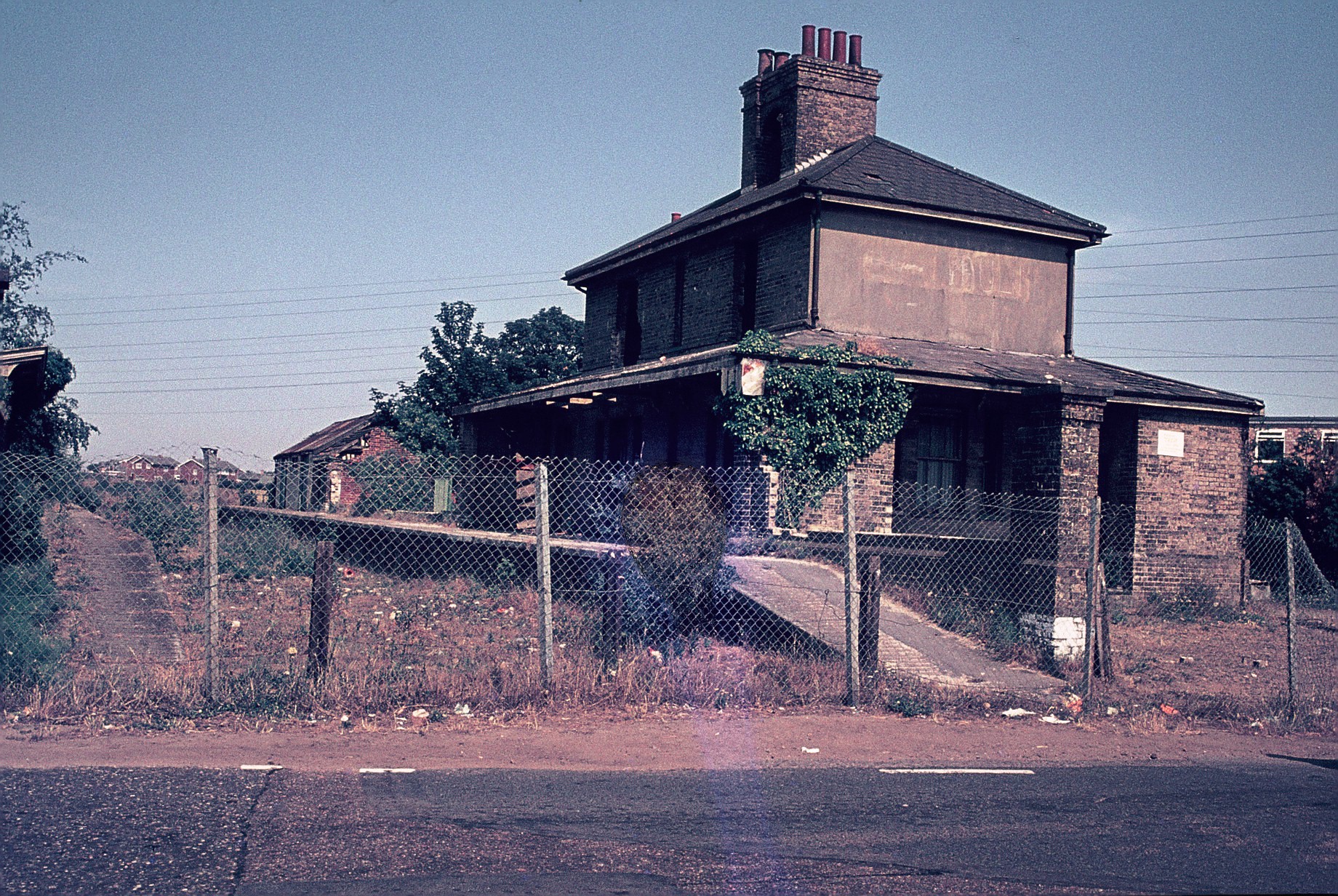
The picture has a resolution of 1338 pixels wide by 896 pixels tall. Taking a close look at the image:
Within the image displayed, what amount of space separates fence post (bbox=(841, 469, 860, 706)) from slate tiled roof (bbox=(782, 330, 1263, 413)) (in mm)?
8535

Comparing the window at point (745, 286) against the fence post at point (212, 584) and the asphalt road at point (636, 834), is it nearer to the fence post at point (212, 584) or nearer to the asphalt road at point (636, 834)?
the fence post at point (212, 584)

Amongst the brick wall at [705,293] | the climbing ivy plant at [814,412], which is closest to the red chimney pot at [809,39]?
the brick wall at [705,293]

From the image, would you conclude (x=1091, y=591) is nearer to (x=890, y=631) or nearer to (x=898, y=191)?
(x=890, y=631)

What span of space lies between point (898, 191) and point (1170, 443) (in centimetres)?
641

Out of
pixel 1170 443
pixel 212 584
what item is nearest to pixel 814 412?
pixel 1170 443

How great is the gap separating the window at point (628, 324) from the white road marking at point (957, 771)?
1798 cm

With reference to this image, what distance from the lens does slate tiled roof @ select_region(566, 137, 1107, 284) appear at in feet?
61.1

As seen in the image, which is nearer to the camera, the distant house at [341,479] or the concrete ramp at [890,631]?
the concrete ramp at [890,631]

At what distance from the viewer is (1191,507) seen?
18.7 m

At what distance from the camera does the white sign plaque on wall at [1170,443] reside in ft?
60.3

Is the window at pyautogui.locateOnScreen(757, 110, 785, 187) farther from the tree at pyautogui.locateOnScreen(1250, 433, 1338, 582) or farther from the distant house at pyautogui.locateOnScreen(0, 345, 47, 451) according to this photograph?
the distant house at pyautogui.locateOnScreen(0, 345, 47, 451)

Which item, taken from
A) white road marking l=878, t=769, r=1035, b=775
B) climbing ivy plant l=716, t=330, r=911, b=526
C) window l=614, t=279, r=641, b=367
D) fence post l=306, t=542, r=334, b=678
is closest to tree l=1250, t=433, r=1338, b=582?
climbing ivy plant l=716, t=330, r=911, b=526

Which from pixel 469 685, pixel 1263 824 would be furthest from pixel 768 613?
pixel 1263 824

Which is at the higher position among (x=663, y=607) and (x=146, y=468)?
(x=146, y=468)
